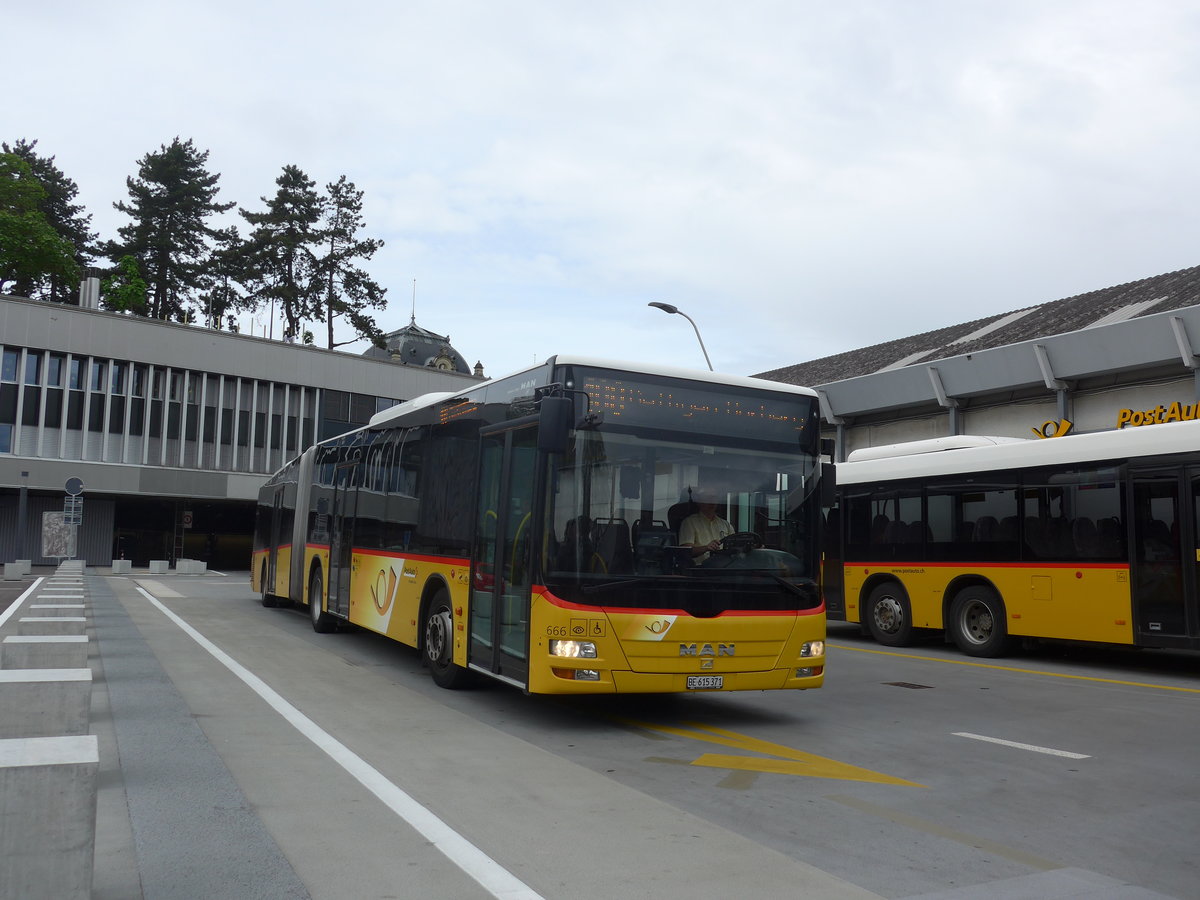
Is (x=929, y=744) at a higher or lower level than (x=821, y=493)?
lower

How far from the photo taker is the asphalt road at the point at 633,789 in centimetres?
470

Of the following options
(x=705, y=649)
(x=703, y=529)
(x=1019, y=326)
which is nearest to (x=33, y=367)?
(x=1019, y=326)

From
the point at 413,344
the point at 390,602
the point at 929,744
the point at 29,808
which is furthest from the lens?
the point at 413,344

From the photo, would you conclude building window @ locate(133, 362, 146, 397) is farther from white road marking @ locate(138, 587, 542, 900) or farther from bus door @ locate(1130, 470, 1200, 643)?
bus door @ locate(1130, 470, 1200, 643)

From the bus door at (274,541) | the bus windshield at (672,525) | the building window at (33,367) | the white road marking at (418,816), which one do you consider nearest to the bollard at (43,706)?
the white road marking at (418,816)

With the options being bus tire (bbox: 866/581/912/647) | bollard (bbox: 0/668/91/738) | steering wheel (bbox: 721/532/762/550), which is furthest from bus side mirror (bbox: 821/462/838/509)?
bus tire (bbox: 866/581/912/647)

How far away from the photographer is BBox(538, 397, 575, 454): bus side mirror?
7930 millimetres

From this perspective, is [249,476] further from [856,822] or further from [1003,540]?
[856,822]

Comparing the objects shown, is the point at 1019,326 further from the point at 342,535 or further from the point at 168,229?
the point at 168,229

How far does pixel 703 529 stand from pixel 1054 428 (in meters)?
18.5

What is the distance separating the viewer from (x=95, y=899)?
13.7 feet

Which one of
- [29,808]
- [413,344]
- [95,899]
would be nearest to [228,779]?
[95,899]

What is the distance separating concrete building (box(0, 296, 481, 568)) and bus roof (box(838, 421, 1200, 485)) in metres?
33.9

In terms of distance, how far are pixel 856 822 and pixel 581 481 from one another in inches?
135
